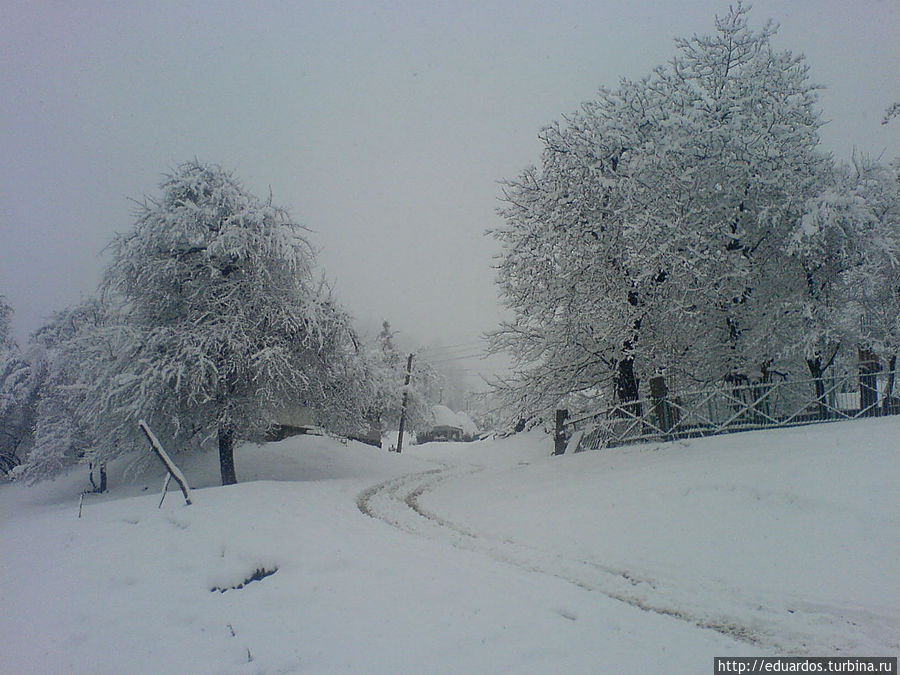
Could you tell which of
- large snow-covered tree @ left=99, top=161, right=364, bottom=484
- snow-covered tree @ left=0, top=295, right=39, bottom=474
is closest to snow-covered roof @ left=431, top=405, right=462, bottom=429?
snow-covered tree @ left=0, top=295, right=39, bottom=474

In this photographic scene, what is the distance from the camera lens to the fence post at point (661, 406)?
50.7 ft

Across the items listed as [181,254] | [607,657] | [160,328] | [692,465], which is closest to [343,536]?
[607,657]

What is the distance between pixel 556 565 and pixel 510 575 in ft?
3.97

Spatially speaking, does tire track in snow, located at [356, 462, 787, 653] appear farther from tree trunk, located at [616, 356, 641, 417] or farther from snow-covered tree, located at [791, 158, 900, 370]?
snow-covered tree, located at [791, 158, 900, 370]

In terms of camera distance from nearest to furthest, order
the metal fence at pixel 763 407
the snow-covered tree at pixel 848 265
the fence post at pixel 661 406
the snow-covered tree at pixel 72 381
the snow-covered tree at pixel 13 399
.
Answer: the metal fence at pixel 763 407 < the fence post at pixel 661 406 < the snow-covered tree at pixel 848 265 < the snow-covered tree at pixel 72 381 < the snow-covered tree at pixel 13 399

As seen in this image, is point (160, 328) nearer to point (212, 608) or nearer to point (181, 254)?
point (181, 254)

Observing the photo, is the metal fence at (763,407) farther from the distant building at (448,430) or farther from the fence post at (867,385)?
the distant building at (448,430)

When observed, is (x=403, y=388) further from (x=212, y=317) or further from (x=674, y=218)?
(x=674, y=218)

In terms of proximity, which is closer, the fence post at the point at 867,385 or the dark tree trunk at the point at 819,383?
the dark tree trunk at the point at 819,383

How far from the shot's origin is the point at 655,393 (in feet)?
51.6

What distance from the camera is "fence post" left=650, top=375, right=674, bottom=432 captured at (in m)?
15.5

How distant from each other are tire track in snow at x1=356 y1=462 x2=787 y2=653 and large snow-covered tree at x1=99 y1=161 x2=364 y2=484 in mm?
6623

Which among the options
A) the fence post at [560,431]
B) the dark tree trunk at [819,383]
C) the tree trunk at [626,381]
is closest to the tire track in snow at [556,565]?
the fence post at [560,431]

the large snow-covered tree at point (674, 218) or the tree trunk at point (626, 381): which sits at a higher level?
the large snow-covered tree at point (674, 218)
